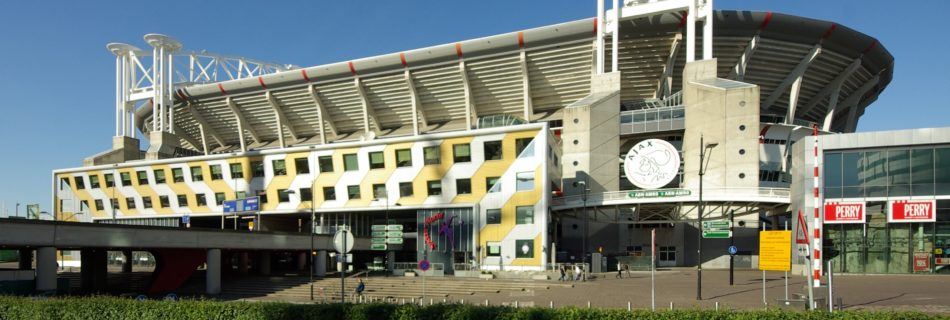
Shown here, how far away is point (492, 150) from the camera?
6059 centimetres

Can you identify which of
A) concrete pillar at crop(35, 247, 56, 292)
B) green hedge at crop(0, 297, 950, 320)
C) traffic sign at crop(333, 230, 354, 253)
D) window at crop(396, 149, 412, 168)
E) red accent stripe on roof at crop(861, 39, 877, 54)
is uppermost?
red accent stripe on roof at crop(861, 39, 877, 54)

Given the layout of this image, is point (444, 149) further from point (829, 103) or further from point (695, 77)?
point (829, 103)

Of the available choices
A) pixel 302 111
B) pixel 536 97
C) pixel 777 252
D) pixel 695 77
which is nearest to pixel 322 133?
pixel 302 111

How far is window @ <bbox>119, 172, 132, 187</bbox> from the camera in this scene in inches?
3211

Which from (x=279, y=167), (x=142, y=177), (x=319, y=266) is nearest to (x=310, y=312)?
(x=319, y=266)

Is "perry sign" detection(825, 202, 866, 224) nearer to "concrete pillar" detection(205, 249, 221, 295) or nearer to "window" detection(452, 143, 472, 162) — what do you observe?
"window" detection(452, 143, 472, 162)

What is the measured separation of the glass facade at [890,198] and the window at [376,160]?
127 ft

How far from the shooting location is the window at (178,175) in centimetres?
7788

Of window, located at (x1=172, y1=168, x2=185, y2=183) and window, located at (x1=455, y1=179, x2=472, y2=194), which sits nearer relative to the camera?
window, located at (x1=455, y1=179, x2=472, y2=194)

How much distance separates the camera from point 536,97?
272 ft

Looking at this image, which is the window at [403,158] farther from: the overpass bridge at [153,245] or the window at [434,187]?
the overpass bridge at [153,245]

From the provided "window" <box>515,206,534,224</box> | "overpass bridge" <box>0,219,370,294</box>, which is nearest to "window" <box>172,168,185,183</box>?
"overpass bridge" <box>0,219,370,294</box>

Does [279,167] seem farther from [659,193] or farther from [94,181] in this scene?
[659,193]

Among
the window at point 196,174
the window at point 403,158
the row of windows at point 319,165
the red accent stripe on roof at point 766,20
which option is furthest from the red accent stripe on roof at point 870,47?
the window at point 196,174
